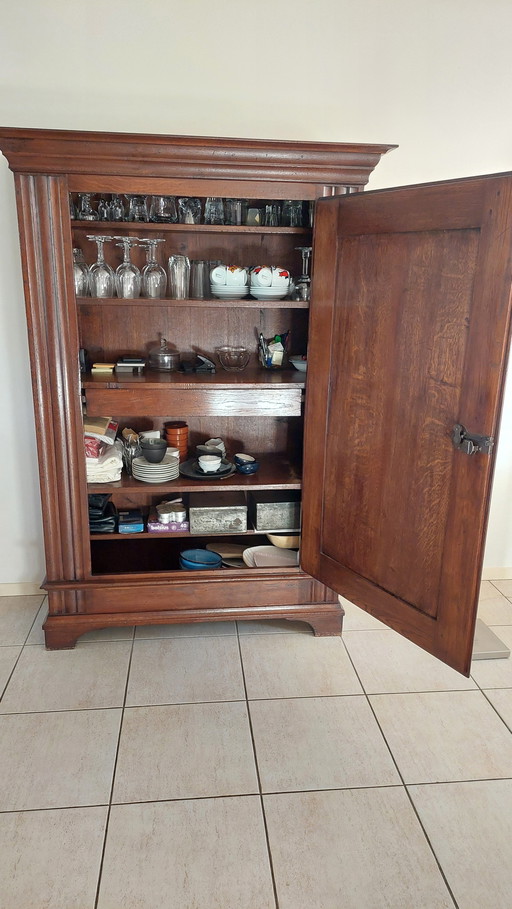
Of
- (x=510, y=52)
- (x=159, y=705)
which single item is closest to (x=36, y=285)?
(x=159, y=705)

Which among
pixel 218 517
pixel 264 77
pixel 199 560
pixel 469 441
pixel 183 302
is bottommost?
pixel 199 560

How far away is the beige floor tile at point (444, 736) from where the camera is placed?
1908mm

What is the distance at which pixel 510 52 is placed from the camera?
2.48m

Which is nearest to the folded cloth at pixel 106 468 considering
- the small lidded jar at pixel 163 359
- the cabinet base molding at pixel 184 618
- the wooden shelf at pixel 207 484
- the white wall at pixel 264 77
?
the wooden shelf at pixel 207 484

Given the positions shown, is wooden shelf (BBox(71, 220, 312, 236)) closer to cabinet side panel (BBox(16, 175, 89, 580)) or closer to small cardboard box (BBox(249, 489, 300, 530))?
cabinet side panel (BBox(16, 175, 89, 580))

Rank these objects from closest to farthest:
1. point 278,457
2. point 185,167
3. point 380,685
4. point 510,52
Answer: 1. point 185,167
2. point 380,685
3. point 510,52
4. point 278,457

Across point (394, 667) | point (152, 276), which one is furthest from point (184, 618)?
point (152, 276)

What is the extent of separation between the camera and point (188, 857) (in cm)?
162

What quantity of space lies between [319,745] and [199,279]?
1639 mm

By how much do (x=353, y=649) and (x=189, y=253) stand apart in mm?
1628

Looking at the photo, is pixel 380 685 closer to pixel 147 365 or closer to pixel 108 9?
pixel 147 365

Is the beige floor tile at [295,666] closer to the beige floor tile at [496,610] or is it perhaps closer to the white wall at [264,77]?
the beige floor tile at [496,610]

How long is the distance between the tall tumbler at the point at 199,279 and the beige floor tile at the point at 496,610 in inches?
69.0

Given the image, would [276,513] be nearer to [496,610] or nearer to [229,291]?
[229,291]
